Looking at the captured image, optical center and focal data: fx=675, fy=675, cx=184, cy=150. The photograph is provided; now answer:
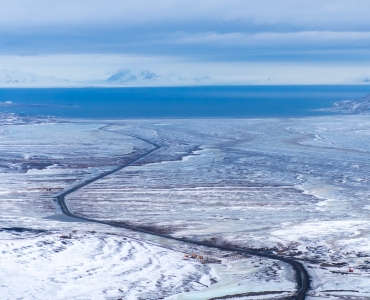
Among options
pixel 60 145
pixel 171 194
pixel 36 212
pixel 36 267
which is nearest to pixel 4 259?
pixel 36 267

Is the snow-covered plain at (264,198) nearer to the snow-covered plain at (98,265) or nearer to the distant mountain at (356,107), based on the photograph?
Result: the snow-covered plain at (98,265)

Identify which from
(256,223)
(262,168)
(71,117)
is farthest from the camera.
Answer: (71,117)

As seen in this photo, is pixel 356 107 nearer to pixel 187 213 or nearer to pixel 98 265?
pixel 187 213

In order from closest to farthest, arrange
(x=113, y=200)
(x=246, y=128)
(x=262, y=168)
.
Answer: (x=113, y=200) → (x=262, y=168) → (x=246, y=128)

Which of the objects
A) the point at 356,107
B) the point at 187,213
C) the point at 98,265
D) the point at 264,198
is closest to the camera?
the point at 98,265

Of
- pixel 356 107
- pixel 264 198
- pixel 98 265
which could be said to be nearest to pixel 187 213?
pixel 264 198

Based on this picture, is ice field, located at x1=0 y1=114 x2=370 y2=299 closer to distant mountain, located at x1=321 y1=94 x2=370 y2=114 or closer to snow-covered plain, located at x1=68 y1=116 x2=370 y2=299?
snow-covered plain, located at x1=68 y1=116 x2=370 y2=299

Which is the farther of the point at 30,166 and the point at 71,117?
the point at 71,117

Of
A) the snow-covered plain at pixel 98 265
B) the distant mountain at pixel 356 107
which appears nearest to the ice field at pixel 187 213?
the snow-covered plain at pixel 98 265

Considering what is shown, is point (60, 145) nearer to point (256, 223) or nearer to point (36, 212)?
point (36, 212)
